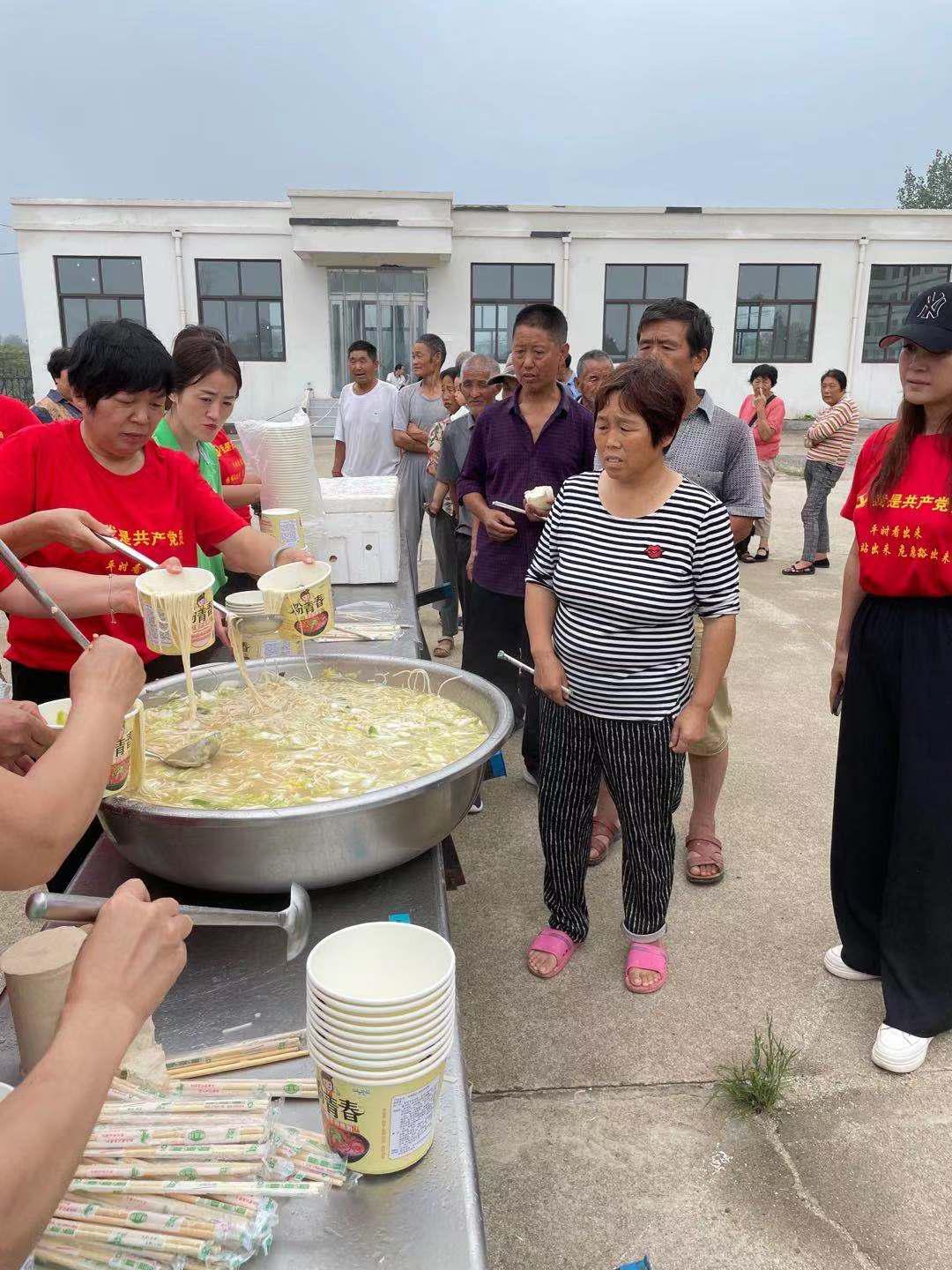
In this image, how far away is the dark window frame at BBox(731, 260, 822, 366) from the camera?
22484 millimetres

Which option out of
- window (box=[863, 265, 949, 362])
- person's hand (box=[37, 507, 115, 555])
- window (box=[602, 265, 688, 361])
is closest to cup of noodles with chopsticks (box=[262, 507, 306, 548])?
person's hand (box=[37, 507, 115, 555])

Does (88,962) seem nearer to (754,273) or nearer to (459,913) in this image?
(459,913)

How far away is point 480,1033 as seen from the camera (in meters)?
2.66

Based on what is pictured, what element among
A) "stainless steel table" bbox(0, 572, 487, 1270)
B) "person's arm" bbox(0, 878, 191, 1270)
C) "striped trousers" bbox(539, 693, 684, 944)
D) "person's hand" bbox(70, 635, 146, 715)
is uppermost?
"person's hand" bbox(70, 635, 146, 715)

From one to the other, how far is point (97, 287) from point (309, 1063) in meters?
24.3

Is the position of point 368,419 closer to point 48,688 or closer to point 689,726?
point 48,688

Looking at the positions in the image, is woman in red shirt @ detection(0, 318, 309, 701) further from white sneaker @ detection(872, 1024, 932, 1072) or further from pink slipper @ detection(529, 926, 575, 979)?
white sneaker @ detection(872, 1024, 932, 1072)

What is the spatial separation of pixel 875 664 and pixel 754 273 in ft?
75.7

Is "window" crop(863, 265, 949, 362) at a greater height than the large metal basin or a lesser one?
greater

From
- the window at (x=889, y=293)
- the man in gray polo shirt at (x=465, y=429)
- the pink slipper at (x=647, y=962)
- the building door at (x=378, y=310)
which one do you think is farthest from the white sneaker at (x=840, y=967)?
the window at (x=889, y=293)

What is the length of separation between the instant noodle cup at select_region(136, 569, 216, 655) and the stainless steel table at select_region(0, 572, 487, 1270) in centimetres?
47

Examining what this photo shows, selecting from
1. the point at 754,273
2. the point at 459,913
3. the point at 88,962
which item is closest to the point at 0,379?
the point at 754,273

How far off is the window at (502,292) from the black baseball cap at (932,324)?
820 inches

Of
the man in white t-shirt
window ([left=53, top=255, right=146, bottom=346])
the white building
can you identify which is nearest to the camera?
the man in white t-shirt
